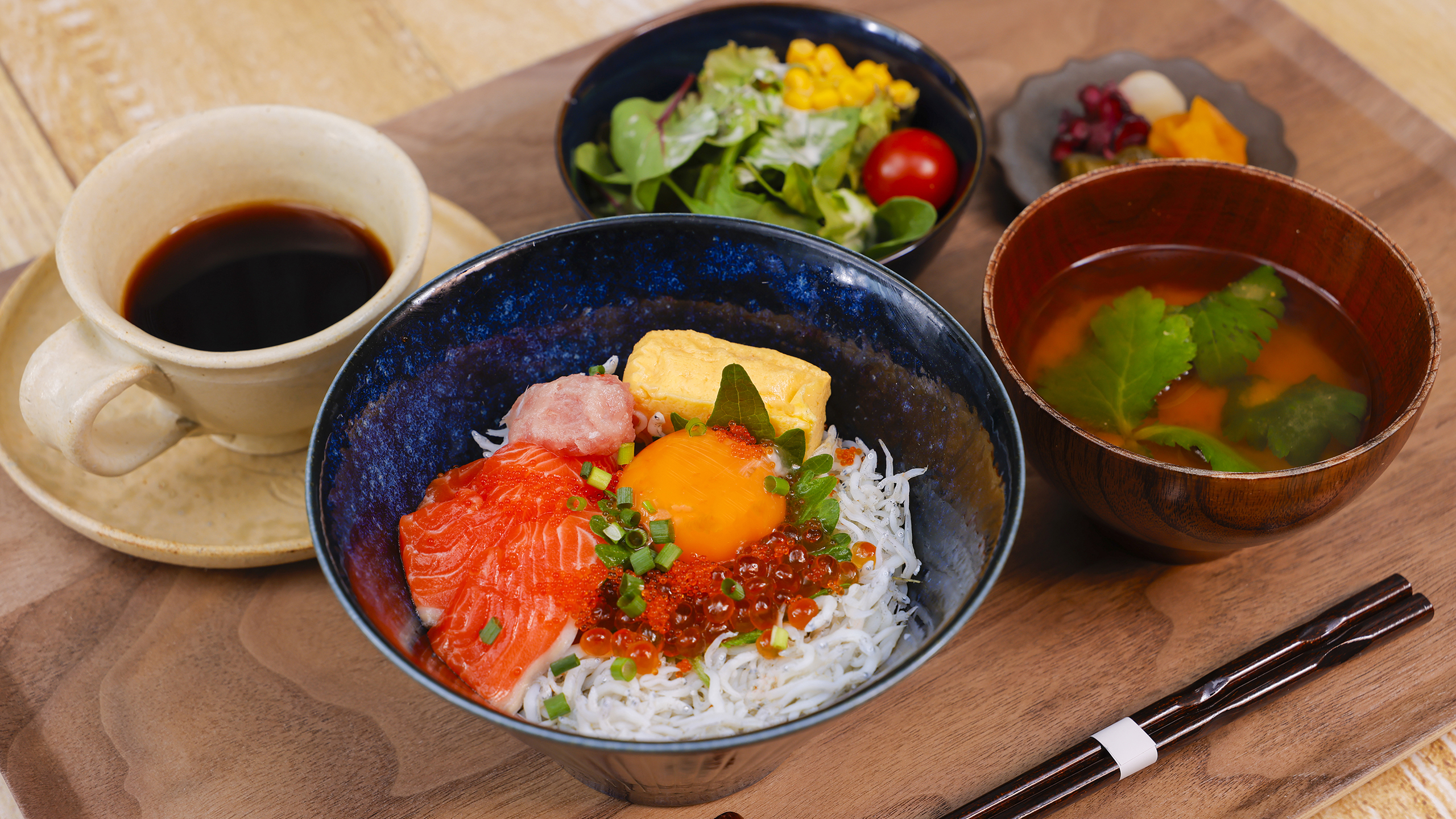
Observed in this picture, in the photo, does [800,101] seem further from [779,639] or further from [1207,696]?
[1207,696]

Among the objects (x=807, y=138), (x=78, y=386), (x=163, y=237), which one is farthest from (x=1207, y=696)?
(x=163, y=237)

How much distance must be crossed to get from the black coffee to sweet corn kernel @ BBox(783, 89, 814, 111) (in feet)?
3.13

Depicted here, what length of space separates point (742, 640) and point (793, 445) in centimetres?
32

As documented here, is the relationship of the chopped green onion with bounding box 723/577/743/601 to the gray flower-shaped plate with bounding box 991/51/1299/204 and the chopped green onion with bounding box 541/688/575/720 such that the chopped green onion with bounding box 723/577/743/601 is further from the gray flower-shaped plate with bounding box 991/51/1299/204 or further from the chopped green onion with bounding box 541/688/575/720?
the gray flower-shaped plate with bounding box 991/51/1299/204

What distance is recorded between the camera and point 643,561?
140 cm

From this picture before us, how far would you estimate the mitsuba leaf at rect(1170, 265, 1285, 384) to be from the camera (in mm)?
1701

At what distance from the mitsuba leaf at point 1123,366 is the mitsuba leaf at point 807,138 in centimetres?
71

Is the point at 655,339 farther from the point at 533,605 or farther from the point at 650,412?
the point at 533,605

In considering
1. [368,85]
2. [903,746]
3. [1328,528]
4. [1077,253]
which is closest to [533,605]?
[903,746]

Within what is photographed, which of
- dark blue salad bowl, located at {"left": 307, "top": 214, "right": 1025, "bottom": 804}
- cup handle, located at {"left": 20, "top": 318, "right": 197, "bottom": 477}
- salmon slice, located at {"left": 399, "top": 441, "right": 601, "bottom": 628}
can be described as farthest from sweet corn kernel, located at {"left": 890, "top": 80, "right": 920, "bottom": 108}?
cup handle, located at {"left": 20, "top": 318, "right": 197, "bottom": 477}

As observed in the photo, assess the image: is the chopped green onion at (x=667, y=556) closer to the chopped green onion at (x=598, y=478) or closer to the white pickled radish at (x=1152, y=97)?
the chopped green onion at (x=598, y=478)

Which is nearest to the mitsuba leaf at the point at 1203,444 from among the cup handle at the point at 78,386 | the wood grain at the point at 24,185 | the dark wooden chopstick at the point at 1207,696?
the dark wooden chopstick at the point at 1207,696

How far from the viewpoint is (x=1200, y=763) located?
4.79 feet

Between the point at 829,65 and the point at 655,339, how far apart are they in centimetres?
101
